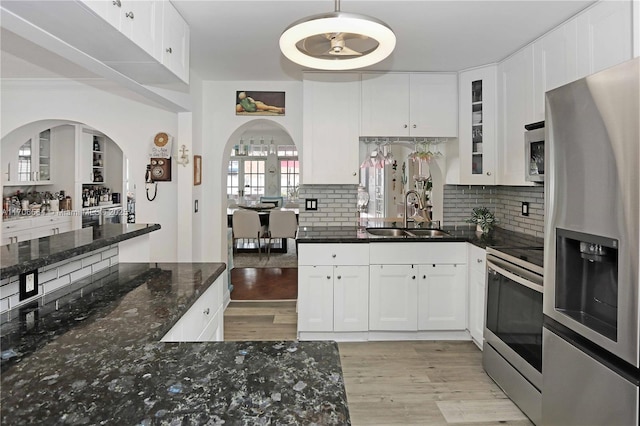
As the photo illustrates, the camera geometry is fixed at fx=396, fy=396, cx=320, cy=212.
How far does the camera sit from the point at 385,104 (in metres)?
3.76

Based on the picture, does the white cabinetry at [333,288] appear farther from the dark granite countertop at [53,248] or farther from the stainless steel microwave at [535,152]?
the dark granite countertop at [53,248]

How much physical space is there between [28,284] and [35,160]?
4815mm

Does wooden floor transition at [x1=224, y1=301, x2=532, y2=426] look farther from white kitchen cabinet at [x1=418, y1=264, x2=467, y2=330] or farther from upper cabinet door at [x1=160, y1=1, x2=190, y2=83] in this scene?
upper cabinet door at [x1=160, y1=1, x2=190, y2=83]

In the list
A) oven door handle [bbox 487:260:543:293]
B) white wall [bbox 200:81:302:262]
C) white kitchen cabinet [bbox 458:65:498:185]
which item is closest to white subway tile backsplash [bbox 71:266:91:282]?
white wall [bbox 200:81:302:262]

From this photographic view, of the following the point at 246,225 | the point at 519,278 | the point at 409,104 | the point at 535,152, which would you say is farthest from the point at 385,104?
the point at 246,225

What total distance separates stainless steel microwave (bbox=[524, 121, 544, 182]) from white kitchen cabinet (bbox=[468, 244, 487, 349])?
710mm

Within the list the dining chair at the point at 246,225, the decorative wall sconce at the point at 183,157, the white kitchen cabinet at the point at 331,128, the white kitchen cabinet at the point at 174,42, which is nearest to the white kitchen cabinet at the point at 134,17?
the white kitchen cabinet at the point at 174,42

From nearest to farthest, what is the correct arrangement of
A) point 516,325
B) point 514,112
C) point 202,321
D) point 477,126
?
1. point 202,321
2. point 516,325
3. point 514,112
4. point 477,126

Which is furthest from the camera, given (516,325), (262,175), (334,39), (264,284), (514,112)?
(262,175)

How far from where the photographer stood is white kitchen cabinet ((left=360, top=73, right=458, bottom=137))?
375cm

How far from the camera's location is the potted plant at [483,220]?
12.1 ft

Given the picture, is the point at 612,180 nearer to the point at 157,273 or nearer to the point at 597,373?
the point at 597,373

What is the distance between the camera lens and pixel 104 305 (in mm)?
1637

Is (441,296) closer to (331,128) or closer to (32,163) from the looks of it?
(331,128)
